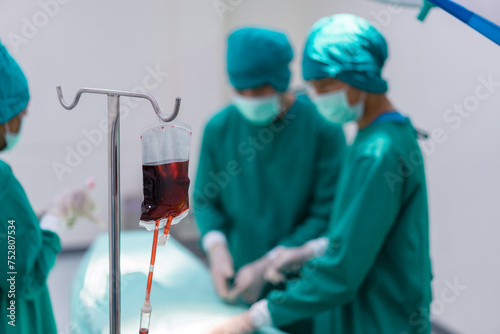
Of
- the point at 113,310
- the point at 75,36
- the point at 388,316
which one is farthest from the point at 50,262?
the point at 388,316

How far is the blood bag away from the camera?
58 cm

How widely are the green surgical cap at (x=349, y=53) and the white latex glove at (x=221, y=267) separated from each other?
2.55 feet

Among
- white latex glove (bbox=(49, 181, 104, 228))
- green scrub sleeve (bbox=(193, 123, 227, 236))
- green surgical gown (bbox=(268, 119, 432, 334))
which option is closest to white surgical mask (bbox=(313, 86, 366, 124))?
green surgical gown (bbox=(268, 119, 432, 334))

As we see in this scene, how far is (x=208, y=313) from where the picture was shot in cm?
144

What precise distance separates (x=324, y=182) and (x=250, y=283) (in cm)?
46

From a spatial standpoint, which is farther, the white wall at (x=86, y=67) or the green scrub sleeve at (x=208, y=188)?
the green scrub sleeve at (x=208, y=188)

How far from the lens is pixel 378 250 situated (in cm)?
114

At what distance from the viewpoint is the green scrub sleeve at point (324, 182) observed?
1.72 m

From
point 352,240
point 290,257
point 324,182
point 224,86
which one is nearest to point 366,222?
point 352,240

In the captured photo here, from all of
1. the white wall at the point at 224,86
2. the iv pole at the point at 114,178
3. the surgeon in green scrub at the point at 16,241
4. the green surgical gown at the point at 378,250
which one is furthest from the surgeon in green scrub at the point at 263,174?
the iv pole at the point at 114,178

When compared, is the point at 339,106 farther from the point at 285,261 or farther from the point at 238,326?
the point at 238,326

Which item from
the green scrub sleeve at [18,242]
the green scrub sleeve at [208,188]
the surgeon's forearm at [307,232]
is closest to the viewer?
the green scrub sleeve at [18,242]

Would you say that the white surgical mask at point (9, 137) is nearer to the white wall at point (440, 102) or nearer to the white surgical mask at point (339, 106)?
the white surgical mask at point (339, 106)

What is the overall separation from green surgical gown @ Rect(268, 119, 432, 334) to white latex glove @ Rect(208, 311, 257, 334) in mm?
73
